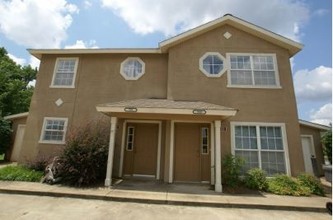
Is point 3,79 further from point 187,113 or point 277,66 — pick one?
point 277,66

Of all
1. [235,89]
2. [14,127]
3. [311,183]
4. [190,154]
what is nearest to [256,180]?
[311,183]

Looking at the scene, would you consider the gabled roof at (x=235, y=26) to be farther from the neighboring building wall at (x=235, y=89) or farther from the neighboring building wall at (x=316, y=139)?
the neighboring building wall at (x=316, y=139)

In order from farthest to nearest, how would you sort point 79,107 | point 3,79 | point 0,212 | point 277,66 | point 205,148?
1. point 3,79
2. point 79,107
3. point 277,66
4. point 205,148
5. point 0,212

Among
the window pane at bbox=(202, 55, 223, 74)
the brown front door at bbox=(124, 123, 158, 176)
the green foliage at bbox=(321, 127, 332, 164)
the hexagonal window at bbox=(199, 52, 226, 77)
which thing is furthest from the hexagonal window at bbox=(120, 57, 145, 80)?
the green foliage at bbox=(321, 127, 332, 164)

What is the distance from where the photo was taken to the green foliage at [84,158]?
8477 mm

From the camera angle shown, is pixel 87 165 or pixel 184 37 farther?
pixel 184 37

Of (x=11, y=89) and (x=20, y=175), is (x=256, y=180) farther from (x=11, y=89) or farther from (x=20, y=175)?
(x=11, y=89)

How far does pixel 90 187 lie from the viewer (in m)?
8.20

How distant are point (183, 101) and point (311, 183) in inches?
243

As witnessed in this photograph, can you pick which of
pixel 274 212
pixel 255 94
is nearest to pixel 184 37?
pixel 255 94

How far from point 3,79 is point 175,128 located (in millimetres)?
21796

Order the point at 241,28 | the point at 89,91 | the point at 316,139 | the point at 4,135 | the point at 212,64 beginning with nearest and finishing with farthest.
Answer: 1. the point at 212,64
2. the point at 241,28
3. the point at 89,91
4. the point at 4,135
5. the point at 316,139

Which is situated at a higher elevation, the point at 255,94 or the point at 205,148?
the point at 255,94

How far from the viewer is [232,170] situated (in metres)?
8.64
